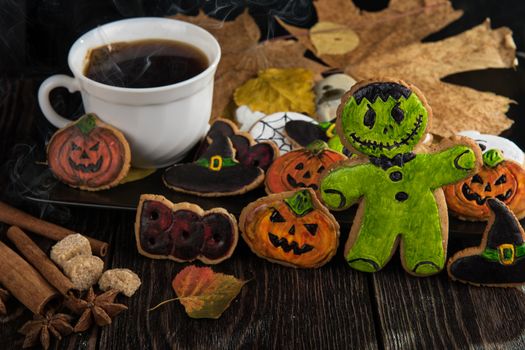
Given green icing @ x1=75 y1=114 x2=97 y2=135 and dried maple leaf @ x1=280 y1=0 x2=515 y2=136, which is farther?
dried maple leaf @ x1=280 y1=0 x2=515 y2=136

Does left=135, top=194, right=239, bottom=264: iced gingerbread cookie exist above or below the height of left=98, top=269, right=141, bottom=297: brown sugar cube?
above

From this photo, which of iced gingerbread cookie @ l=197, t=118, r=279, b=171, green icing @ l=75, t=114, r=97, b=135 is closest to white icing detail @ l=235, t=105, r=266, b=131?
iced gingerbread cookie @ l=197, t=118, r=279, b=171

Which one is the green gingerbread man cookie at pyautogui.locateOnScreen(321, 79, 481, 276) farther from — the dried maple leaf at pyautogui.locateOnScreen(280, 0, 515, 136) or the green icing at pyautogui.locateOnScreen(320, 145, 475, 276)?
the dried maple leaf at pyautogui.locateOnScreen(280, 0, 515, 136)

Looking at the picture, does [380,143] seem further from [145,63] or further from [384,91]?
[145,63]

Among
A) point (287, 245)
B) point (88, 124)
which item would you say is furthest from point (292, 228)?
point (88, 124)

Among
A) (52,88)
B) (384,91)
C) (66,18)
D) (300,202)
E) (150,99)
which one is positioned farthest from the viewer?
(66,18)

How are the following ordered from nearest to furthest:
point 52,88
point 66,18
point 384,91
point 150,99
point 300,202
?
1. point 384,91
2. point 300,202
3. point 150,99
4. point 52,88
5. point 66,18

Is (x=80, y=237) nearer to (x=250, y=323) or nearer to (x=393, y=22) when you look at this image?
(x=250, y=323)

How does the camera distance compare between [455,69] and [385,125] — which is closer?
[385,125]
